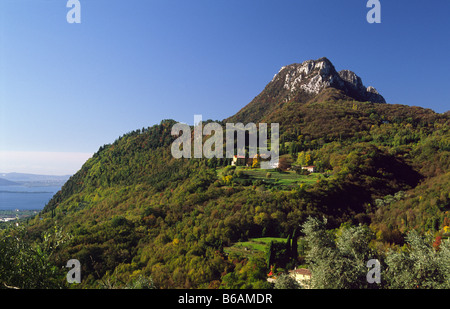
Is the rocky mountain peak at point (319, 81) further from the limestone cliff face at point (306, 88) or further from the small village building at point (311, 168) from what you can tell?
the small village building at point (311, 168)

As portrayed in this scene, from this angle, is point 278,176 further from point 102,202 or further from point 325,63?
point 325,63

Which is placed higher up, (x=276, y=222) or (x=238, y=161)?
(x=238, y=161)

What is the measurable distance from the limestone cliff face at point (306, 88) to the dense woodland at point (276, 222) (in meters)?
62.3

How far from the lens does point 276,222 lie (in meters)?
41.8

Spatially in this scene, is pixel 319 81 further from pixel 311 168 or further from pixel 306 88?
pixel 311 168

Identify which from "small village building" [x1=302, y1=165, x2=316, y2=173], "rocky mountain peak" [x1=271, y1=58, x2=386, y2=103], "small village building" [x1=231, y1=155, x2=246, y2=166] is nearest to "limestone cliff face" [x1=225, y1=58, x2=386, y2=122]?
"rocky mountain peak" [x1=271, y1=58, x2=386, y2=103]

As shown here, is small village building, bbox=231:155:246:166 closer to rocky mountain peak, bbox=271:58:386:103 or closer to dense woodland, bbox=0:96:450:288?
dense woodland, bbox=0:96:450:288

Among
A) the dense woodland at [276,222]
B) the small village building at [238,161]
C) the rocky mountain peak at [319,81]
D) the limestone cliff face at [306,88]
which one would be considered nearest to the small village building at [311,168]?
the dense woodland at [276,222]

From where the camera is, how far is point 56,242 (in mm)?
12070

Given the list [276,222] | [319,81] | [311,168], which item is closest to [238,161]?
[311,168]

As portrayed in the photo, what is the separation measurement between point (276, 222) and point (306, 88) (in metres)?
143

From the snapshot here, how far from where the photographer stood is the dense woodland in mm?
12305

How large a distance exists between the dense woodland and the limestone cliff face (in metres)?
62.3
